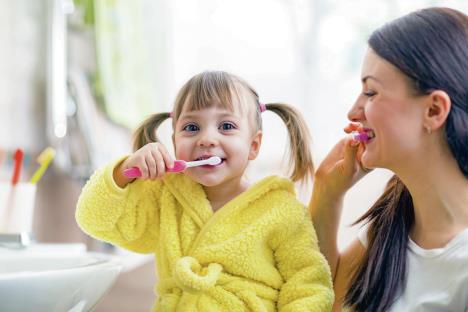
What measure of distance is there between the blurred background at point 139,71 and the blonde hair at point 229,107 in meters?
0.05

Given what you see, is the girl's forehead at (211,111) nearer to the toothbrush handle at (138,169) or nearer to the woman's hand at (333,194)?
the toothbrush handle at (138,169)

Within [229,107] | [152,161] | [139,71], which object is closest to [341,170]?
[229,107]

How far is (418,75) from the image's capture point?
34.8 inches

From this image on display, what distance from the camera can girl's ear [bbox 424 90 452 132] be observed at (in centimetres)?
87

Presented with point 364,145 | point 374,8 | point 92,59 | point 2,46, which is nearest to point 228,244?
point 364,145

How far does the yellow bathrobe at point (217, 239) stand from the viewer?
902 mm

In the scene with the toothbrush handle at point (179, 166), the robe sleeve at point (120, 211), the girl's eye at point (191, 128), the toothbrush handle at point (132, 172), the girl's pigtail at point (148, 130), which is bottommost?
the robe sleeve at point (120, 211)

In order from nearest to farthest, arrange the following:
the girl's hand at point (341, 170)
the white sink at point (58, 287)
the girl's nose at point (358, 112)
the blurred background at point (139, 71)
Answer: the white sink at point (58, 287) < the girl's nose at point (358, 112) < the girl's hand at point (341, 170) < the blurred background at point (139, 71)

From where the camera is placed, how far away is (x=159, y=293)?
3.18 ft

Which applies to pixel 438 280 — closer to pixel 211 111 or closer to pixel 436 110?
pixel 436 110

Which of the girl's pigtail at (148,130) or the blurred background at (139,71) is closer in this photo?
the girl's pigtail at (148,130)

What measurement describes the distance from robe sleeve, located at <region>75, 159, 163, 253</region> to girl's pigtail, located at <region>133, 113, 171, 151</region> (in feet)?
0.28

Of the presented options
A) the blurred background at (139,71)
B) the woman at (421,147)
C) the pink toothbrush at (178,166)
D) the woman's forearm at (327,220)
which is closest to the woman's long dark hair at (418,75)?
the woman at (421,147)

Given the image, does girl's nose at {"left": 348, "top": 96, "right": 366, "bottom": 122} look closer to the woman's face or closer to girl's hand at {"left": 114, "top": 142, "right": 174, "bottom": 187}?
the woman's face
